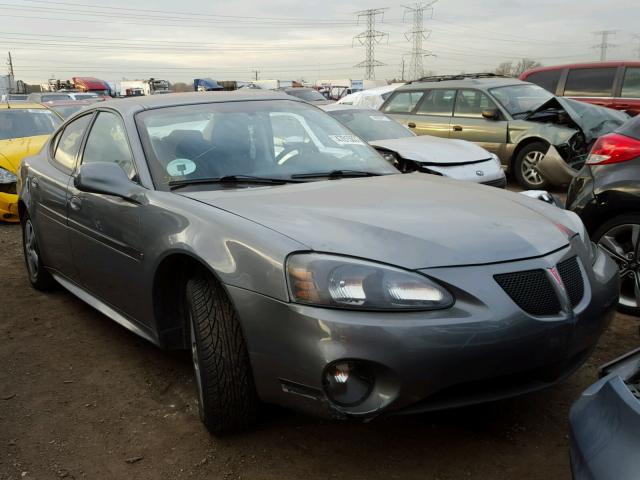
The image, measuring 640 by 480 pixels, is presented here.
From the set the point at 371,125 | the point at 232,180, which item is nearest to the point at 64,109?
the point at 371,125

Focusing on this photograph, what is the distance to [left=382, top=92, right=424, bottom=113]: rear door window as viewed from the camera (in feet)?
35.7

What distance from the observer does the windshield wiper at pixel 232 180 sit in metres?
3.14

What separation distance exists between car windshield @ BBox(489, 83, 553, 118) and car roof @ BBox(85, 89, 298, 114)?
643 centimetres

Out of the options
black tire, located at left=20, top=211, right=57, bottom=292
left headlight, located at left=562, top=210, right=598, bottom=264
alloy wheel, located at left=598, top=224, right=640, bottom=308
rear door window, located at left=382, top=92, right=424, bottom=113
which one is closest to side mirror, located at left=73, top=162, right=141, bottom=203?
black tire, located at left=20, top=211, right=57, bottom=292

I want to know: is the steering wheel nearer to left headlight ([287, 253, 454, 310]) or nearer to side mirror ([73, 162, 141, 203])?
side mirror ([73, 162, 141, 203])

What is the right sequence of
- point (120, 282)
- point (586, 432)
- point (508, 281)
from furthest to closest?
1. point (120, 282)
2. point (508, 281)
3. point (586, 432)

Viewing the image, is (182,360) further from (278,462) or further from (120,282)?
(278,462)

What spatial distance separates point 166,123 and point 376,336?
1906 mm

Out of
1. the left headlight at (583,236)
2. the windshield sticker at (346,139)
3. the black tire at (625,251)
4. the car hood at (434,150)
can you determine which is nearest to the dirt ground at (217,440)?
the black tire at (625,251)

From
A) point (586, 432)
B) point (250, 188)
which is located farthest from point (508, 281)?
point (250, 188)

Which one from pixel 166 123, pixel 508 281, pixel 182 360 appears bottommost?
pixel 182 360

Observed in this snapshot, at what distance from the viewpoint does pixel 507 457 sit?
257 centimetres

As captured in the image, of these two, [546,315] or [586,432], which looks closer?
[586,432]

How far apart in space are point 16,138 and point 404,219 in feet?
25.6
